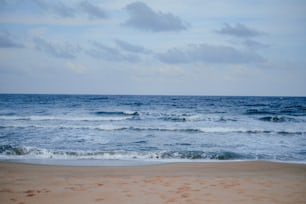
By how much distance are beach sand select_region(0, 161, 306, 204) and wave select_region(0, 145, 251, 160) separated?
97.2 inches

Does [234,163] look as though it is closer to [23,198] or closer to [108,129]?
[23,198]

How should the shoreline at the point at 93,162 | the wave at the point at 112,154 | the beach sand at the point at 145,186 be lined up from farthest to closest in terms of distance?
the wave at the point at 112,154, the shoreline at the point at 93,162, the beach sand at the point at 145,186

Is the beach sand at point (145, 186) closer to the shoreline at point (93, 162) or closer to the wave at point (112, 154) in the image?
the shoreline at point (93, 162)

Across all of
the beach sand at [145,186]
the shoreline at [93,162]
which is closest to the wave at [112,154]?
the shoreline at [93,162]

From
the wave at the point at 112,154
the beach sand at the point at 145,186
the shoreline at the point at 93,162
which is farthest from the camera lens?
the wave at the point at 112,154

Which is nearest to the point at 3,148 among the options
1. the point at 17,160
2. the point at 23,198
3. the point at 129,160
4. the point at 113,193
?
the point at 17,160

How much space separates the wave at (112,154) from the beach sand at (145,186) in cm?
247

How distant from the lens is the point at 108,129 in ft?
64.7

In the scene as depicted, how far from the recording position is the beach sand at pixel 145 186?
5.20 m

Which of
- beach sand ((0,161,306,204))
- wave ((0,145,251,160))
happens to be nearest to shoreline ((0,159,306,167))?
wave ((0,145,251,160))

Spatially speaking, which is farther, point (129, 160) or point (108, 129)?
point (108, 129)

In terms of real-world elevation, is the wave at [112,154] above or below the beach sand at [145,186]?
below

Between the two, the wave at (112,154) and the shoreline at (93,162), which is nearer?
the shoreline at (93,162)

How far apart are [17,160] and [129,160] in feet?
13.1
